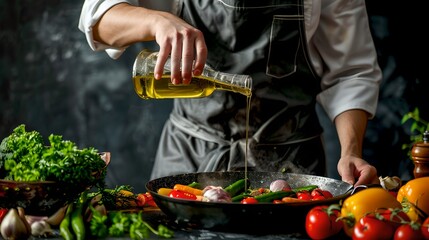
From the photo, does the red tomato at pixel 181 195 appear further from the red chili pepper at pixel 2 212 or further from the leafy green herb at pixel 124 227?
the red chili pepper at pixel 2 212

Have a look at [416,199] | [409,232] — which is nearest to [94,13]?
[416,199]

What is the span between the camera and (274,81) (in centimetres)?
250

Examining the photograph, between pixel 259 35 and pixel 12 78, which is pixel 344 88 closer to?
pixel 259 35

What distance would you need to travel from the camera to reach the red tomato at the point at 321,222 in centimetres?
149

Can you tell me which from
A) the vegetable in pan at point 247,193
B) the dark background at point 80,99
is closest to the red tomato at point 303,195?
the vegetable in pan at point 247,193

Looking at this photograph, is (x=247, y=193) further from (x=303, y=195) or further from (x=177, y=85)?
(x=177, y=85)

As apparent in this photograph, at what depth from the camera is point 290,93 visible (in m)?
2.53

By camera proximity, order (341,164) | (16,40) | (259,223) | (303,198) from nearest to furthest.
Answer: (259,223) → (303,198) → (341,164) → (16,40)

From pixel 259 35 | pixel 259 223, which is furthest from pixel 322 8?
pixel 259 223

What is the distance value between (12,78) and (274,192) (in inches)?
108

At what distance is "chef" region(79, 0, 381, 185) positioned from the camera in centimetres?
247

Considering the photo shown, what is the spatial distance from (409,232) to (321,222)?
188 mm

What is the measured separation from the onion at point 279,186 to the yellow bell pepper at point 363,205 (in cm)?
26

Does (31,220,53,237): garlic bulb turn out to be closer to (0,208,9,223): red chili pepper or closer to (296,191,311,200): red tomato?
(0,208,9,223): red chili pepper
